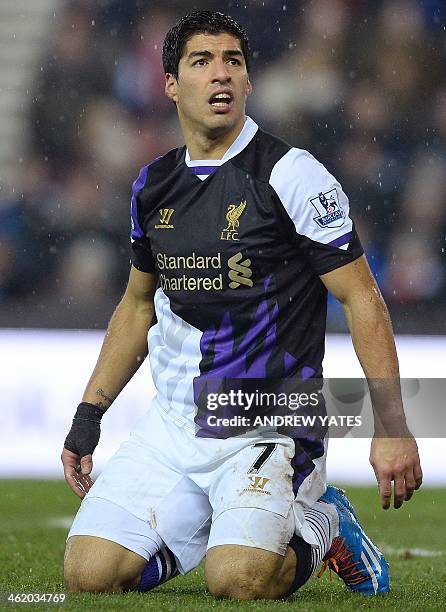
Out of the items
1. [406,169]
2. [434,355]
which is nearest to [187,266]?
[434,355]

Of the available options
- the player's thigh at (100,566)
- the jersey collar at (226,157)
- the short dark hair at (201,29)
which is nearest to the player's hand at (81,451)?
the player's thigh at (100,566)

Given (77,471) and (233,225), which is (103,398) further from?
(233,225)

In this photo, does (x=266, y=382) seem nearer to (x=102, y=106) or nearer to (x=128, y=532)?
(x=128, y=532)

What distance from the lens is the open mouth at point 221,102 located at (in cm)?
411

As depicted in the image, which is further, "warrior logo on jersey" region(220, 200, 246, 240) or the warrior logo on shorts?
"warrior logo on jersey" region(220, 200, 246, 240)

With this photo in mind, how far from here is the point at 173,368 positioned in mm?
4195

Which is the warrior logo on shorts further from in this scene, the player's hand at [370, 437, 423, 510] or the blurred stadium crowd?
the blurred stadium crowd

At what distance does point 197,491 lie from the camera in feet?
13.4

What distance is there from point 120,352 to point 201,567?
100 cm

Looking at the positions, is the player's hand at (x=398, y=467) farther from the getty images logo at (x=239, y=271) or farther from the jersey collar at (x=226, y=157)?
the jersey collar at (x=226, y=157)

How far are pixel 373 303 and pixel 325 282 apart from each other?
200 millimetres

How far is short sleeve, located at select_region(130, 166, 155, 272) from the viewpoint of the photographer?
4.29 metres

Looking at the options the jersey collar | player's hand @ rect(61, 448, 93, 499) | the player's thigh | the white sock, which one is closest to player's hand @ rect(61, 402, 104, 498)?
player's hand @ rect(61, 448, 93, 499)

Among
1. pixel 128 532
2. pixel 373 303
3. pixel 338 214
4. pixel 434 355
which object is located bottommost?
pixel 434 355
